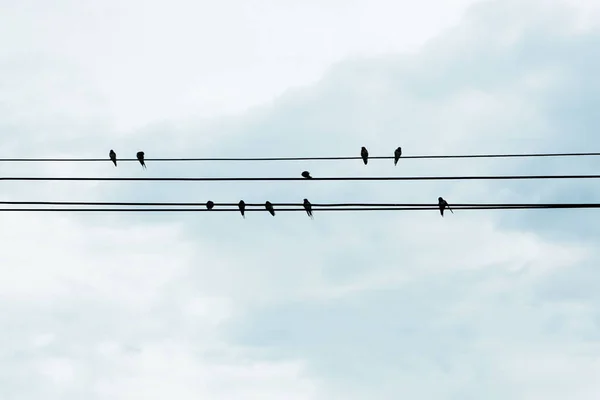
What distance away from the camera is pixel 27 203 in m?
15.5

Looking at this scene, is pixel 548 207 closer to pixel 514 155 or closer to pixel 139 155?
pixel 514 155

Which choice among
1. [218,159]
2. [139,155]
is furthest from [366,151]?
[218,159]

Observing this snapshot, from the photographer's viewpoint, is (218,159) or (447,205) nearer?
(447,205)

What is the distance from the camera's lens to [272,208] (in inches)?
595

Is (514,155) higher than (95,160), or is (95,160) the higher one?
(95,160)

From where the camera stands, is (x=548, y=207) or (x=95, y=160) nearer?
(x=548, y=207)

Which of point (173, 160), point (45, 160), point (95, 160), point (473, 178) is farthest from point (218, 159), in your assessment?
point (473, 178)

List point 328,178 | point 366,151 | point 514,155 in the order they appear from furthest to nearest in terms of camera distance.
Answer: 1. point 366,151
2. point 514,155
3. point 328,178

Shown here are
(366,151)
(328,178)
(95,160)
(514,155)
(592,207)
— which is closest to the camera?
(592,207)

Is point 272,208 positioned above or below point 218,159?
below

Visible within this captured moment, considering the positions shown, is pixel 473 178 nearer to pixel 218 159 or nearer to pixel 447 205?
pixel 447 205

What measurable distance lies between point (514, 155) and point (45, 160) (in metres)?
8.86

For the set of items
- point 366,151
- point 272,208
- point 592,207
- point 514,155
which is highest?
point 366,151

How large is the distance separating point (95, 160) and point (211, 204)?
3.46 m
